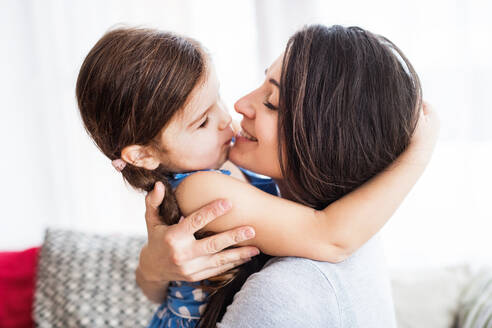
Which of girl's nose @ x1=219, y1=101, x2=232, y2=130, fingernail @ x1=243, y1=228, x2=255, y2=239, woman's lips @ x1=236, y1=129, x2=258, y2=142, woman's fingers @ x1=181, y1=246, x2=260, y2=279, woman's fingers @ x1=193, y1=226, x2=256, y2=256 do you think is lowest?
woman's fingers @ x1=181, y1=246, x2=260, y2=279

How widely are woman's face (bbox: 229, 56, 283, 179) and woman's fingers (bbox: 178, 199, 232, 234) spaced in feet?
0.62

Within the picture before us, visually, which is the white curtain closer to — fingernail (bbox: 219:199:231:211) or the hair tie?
the hair tie

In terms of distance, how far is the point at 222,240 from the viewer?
1024mm

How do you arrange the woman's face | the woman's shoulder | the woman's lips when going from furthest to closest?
the woman's lips < the woman's face < the woman's shoulder

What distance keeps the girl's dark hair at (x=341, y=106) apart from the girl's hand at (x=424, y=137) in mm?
25

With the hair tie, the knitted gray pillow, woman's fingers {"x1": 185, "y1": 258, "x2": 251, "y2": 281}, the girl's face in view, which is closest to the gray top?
woman's fingers {"x1": 185, "y1": 258, "x2": 251, "y2": 281}

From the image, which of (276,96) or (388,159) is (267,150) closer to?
(276,96)

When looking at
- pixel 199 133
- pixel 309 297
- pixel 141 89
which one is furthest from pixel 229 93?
pixel 309 297

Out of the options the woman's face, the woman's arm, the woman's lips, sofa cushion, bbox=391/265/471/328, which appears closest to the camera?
the woman's arm

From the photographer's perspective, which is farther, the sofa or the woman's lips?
the sofa

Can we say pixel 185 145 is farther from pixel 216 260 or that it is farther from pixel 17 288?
pixel 17 288

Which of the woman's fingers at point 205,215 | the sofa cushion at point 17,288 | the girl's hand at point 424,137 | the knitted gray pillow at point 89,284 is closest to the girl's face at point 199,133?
the woman's fingers at point 205,215

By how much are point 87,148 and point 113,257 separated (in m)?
1.29

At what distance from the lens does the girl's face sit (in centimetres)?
114
